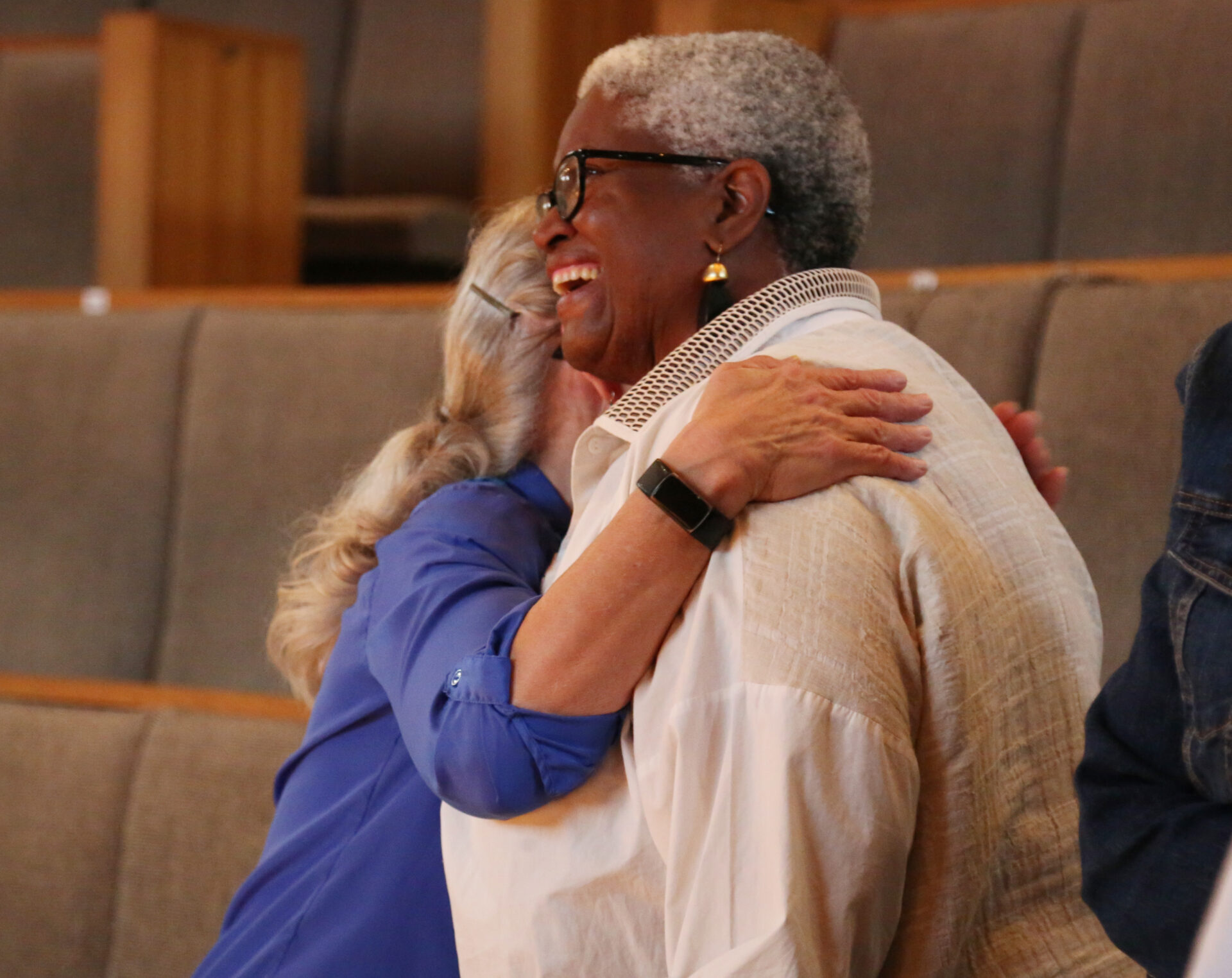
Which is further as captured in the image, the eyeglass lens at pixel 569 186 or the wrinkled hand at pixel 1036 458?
the wrinkled hand at pixel 1036 458

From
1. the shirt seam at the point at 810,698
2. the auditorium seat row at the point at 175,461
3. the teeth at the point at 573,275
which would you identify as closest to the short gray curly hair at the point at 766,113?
the teeth at the point at 573,275

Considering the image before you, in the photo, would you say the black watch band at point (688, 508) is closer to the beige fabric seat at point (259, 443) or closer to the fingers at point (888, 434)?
the fingers at point (888, 434)

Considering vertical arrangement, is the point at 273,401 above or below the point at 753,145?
below

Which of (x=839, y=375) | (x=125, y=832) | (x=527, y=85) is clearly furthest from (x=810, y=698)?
(x=527, y=85)

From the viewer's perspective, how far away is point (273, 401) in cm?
228

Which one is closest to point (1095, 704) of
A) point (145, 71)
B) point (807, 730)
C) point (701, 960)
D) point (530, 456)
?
point (807, 730)

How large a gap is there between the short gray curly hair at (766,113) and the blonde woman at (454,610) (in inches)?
9.5

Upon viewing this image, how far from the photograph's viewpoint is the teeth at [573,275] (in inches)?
48.2

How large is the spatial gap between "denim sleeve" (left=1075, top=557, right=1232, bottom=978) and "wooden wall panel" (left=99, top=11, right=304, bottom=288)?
2399 mm

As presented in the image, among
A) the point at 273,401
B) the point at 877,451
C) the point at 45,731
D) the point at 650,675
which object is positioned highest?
the point at 877,451

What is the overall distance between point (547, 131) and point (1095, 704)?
227 centimetres

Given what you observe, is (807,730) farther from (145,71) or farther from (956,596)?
(145,71)

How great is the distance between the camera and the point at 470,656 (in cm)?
102

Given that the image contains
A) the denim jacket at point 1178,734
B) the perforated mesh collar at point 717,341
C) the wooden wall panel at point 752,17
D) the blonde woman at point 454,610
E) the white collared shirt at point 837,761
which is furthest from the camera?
the wooden wall panel at point 752,17
